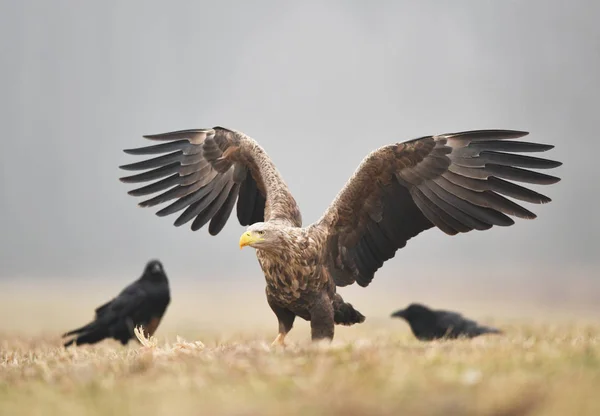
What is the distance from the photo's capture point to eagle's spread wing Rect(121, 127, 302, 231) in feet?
28.2

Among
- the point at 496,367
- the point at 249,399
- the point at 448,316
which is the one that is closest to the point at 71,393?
the point at 249,399

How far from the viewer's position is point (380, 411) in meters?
3.21

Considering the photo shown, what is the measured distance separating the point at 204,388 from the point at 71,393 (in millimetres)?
905

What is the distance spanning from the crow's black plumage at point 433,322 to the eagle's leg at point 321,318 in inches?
182

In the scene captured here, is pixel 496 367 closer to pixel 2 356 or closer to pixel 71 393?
pixel 71 393

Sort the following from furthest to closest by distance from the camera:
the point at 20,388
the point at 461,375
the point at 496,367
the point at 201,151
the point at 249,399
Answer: the point at 201,151
the point at 20,388
the point at 496,367
the point at 461,375
the point at 249,399

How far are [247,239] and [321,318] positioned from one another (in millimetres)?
1251

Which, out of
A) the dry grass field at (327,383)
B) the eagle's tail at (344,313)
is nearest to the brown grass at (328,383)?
the dry grass field at (327,383)

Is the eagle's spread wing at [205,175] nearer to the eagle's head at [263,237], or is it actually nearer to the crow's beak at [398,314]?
the eagle's head at [263,237]

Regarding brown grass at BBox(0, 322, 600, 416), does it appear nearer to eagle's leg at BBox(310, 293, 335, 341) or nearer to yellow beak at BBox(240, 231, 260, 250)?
yellow beak at BBox(240, 231, 260, 250)

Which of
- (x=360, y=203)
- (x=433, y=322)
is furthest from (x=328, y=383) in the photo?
(x=433, y=322)

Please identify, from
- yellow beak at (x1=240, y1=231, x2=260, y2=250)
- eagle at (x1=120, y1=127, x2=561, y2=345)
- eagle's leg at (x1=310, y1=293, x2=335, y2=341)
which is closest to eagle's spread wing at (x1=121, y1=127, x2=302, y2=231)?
eagle at (x1=120, y1=127, x2=561, y2=345)

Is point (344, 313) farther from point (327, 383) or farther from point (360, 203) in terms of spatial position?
point (327, 383)

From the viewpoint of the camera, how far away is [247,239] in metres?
6.78
